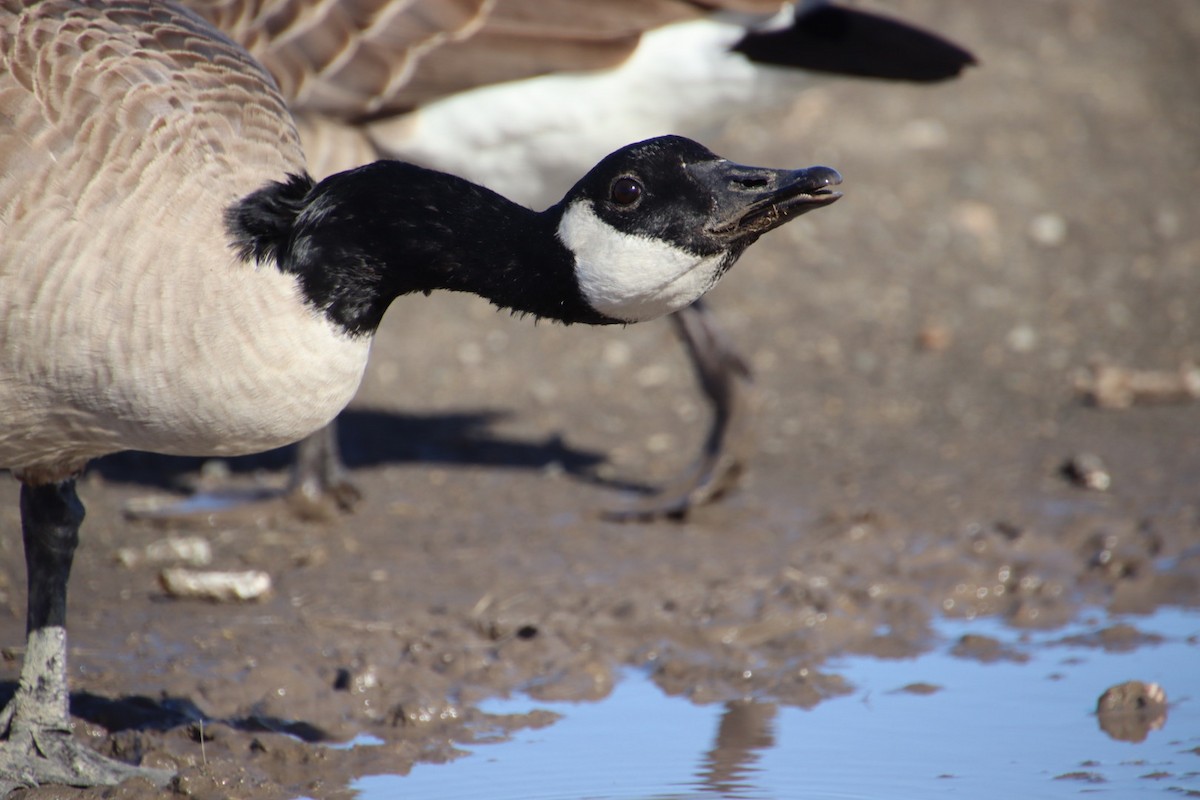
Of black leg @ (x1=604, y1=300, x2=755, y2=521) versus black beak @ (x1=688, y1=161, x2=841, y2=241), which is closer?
black beak @ (x1=688, y1=161, x2=841, y2=241)

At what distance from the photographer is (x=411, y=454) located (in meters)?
5.47

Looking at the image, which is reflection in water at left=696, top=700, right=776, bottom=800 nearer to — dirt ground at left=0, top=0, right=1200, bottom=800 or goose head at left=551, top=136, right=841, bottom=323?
dirt ground at left=0, top=0, right=1200, bottom=800

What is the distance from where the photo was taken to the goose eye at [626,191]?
94.3 inches

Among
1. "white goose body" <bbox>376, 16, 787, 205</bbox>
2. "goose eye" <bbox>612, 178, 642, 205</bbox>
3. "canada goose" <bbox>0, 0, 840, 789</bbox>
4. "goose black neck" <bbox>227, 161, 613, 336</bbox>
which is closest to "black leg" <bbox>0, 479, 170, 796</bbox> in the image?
"canada goose" <bbox>0, 0, 840, 789</bbox>

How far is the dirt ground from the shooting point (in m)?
3.67

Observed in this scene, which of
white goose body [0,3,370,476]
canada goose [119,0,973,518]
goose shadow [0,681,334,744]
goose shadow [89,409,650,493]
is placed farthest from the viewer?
goose shadow [89,409,650,493]

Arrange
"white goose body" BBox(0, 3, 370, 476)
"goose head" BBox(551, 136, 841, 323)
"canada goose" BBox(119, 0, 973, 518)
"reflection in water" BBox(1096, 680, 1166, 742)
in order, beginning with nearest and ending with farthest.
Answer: "goose head" BBox(551, 136, 841, 323)
"white goose body" BBox(0, 3, 370, 476)
"reflection in water" BBox(1096, 680, 1166, 742)
"canada goose" BBox(119, 0, 973, 518)

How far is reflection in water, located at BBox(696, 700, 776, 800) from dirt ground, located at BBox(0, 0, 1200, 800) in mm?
106

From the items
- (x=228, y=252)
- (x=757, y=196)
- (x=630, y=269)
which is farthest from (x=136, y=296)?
(x=757, y=196)

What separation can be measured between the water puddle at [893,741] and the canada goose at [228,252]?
1037 mm

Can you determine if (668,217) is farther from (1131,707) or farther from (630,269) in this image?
(1131,707)

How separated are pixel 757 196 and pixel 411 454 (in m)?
3.26

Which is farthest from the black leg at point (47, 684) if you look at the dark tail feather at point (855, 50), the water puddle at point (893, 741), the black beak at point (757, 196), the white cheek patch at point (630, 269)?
the dark tail feather at point (855, 50)

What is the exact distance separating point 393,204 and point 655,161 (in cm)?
53
